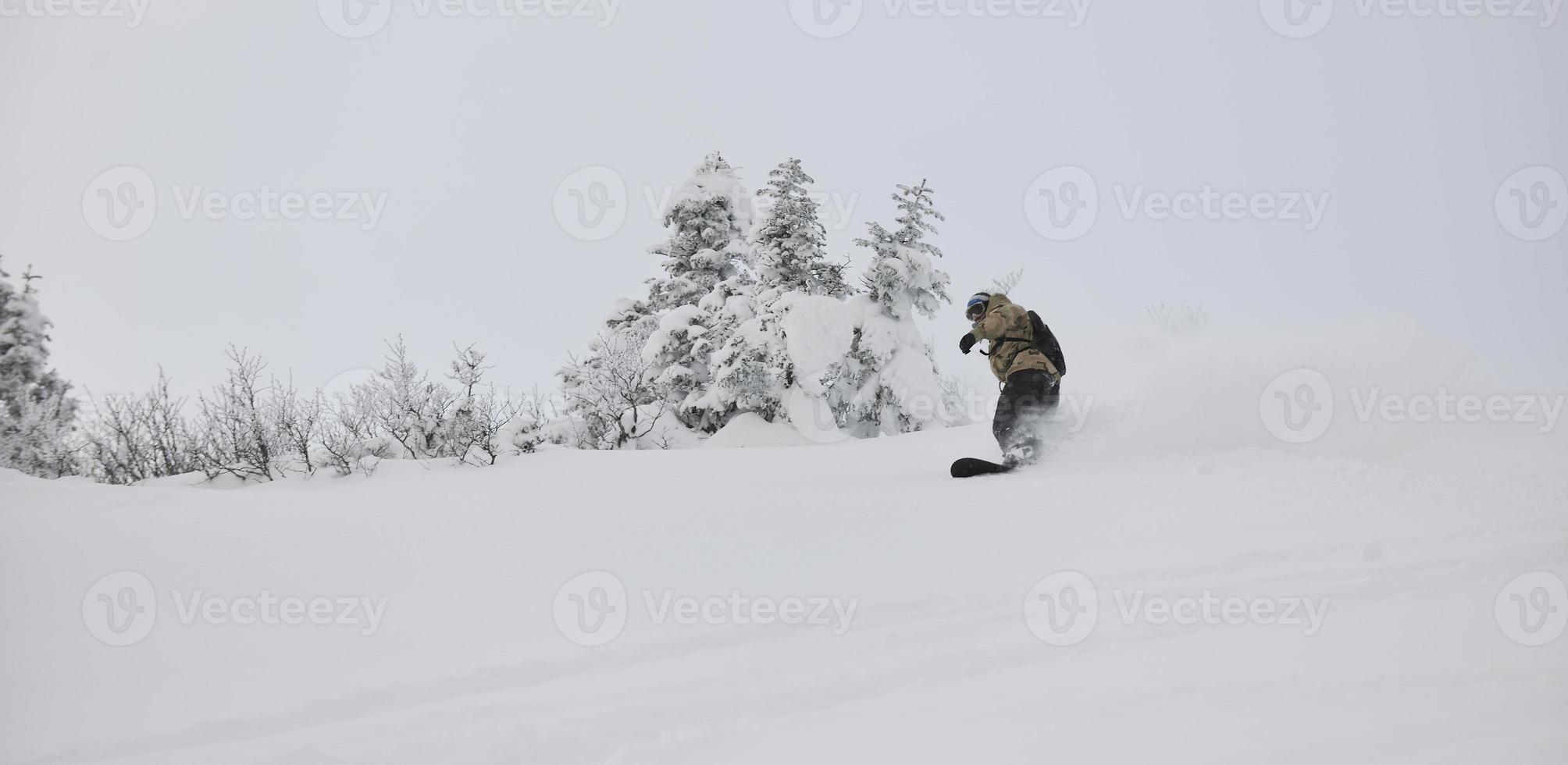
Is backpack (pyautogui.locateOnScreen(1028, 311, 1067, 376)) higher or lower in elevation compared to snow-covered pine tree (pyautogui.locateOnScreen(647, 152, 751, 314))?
lower

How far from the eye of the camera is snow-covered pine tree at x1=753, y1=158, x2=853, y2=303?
17.0 metres

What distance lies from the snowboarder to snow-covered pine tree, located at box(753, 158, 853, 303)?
1024 centimetres

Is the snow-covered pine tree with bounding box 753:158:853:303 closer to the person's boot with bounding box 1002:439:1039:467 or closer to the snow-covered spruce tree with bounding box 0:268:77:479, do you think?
the person's boot with bounding box 1002:439:1039:467

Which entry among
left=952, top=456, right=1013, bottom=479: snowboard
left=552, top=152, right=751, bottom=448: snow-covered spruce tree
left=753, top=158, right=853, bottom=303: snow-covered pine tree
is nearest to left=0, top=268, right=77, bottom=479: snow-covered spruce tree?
left=552, top=152, right=751, bottom=448: snow-covered spruce tree

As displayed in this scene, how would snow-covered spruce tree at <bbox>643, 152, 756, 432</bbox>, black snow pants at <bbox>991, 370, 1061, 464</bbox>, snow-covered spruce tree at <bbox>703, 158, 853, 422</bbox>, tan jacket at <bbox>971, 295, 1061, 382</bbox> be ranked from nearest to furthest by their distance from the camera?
black snow pants at <bbox>991, 370, 1061, 464</bbox> → tan jacket at <bbox>971, 295, 1061, 382</bbox> → snow-covered spruce tree at <bbox>703, 158, 853, 422</bbox> → snow-covered spruce tree at <bbox>643, 152, 756, 432</bbox>

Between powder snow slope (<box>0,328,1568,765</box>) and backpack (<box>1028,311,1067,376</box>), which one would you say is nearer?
powder snow slope (<box>0,328,1568,765</box>)

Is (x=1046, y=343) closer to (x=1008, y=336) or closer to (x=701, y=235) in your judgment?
(x=1008, y=336)

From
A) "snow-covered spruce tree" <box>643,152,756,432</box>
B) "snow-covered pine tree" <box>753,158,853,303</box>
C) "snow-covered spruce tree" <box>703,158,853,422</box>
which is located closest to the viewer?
"snow-covered spruce tree" <box>703,158,853,422</box>

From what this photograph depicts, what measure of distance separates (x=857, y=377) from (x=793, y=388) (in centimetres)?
163

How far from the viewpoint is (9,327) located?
18.0 metres

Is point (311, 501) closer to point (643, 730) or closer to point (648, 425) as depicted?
point (643, 730)

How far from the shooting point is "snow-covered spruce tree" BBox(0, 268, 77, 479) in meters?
13.0

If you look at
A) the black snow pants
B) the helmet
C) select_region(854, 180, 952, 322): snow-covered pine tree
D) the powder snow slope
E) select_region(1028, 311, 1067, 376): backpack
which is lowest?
the powder snow slope

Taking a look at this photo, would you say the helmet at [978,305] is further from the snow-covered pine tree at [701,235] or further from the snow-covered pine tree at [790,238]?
the snow-covered pine tree at [701,235]
